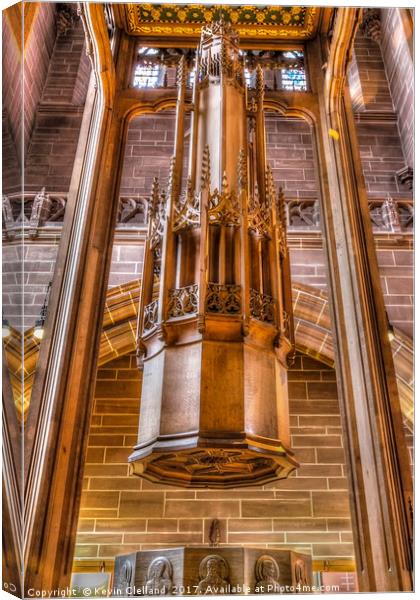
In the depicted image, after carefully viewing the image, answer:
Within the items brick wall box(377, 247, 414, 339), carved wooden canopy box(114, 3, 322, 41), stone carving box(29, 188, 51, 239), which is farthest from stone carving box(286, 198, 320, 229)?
stone carving box(29, 188, 51, 239)

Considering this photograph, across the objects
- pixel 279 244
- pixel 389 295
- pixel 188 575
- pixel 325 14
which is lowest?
pixel 188 575

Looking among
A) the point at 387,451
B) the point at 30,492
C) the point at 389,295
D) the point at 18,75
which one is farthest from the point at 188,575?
the point at 389,295

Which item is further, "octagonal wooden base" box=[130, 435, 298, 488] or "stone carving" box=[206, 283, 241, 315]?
"stone carving" box=[206, 283, 241, 315]

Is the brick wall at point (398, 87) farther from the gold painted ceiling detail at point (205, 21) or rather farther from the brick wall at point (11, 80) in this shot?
the brick wall at point (11, 80)

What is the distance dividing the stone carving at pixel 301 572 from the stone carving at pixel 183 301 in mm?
1648

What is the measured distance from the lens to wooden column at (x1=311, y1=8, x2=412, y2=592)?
9.37ft

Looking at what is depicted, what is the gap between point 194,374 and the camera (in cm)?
288

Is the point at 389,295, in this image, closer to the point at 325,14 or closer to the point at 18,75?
the point at 325,14

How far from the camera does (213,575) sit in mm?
2762

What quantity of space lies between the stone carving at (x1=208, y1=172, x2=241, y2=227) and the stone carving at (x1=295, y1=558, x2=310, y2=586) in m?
2.04

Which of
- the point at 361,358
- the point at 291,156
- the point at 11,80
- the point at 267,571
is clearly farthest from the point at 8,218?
the point at 291,156

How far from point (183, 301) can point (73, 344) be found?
0.85 meters

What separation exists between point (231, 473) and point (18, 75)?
2.50m

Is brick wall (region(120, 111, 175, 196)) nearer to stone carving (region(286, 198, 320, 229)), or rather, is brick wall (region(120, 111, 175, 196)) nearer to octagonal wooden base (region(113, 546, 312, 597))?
stone carving (region(286, 198, 320, 229))
